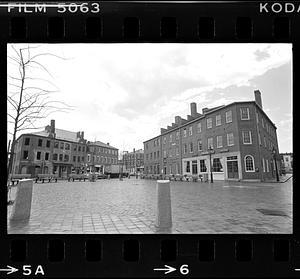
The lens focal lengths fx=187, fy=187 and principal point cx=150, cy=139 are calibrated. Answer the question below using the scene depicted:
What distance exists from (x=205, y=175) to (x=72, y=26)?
2033 centimetres

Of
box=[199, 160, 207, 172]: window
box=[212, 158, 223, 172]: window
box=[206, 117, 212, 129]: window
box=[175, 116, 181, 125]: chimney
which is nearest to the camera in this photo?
box=[212, 158, 223, 172]: window

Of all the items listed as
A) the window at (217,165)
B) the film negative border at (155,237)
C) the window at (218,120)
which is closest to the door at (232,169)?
the window at (217,165)

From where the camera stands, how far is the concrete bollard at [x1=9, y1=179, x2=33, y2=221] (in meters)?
4.61

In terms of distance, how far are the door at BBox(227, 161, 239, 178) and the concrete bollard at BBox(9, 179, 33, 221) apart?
71.4ft

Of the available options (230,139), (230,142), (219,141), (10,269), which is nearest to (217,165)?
(219,141)

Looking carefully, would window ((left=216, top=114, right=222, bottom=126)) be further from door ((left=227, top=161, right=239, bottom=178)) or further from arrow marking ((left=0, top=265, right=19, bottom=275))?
arrow marking ((left=0, top=265, right=19, bottom=275))

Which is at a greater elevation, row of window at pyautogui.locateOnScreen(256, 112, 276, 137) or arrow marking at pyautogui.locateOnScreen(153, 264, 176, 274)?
row of window at pyautogui.locateOnScreen(256, 112, 276, 137)

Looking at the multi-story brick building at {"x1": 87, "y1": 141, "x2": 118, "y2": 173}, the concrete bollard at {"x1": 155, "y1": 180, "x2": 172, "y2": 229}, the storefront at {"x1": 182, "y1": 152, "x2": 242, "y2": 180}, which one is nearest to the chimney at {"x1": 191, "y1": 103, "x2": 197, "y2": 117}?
the storefront at {"x1": 182, "y1": 152, "x2": 242, "y2": 180}

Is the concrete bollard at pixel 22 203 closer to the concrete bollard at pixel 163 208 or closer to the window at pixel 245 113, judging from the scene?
the concrete bollard at pixel 163 208

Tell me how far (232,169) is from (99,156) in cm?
3756

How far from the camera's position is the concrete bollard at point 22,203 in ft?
15.1

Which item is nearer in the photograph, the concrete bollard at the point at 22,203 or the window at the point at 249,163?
the concrete bollard at the point at 22,203

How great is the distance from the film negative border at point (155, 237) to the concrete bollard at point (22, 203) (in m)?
2.04

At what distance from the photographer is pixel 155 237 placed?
2729mm
